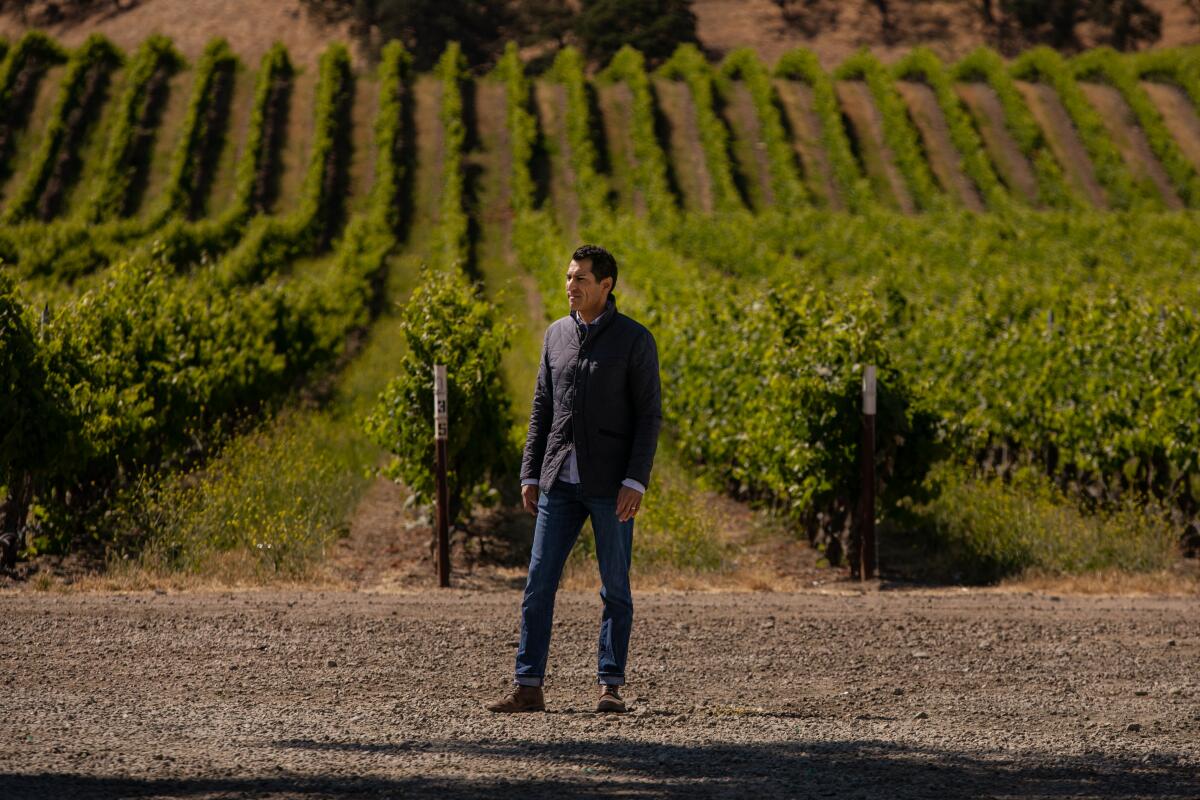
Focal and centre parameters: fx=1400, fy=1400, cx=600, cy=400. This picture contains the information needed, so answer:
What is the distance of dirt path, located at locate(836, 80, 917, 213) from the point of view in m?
54.7

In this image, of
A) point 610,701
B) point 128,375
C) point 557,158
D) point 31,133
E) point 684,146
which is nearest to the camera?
point 610,701

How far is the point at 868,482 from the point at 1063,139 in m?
53.8

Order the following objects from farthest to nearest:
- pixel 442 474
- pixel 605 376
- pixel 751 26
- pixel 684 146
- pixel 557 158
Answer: pixel 751 26, pixel 684 146, pixel 557 158, pixel 442 474, pixel 605 376

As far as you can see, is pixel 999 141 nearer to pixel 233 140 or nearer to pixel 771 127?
pixel 771 127

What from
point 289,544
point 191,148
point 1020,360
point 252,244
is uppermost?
point 191,148

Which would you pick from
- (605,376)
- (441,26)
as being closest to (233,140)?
(441,26)

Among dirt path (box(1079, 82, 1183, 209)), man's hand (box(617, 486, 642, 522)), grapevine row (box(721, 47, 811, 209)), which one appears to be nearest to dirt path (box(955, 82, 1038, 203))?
dirt path (box(1079, 82, 1183, 209))

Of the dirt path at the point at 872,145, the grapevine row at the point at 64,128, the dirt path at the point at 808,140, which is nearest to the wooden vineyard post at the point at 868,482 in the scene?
the grapevine row at the point at 64,128

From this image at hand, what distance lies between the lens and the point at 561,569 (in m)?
6.00

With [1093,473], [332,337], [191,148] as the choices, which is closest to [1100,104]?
[191,148]

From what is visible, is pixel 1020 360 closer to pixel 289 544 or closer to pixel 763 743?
pixel 289 544

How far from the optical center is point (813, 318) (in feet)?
39.2

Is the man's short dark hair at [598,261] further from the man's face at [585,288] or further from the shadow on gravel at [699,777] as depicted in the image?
the shadow on gravel at [699,777]

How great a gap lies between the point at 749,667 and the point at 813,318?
17.1ft
